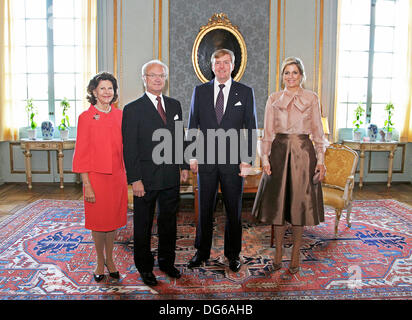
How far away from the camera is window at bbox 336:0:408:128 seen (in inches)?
246

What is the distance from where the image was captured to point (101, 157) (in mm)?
2355

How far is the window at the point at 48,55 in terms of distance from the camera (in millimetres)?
6055

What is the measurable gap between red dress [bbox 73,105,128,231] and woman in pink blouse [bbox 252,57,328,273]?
3.50ft

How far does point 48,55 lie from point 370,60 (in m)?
5.62

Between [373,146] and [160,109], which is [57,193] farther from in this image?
[373,146]

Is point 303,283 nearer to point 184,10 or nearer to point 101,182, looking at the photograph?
point 101,182

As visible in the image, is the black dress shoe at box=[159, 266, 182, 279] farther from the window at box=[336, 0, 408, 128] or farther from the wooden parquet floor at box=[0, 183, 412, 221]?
the window at box=[336, 0, 408, 128]

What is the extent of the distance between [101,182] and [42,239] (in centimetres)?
152

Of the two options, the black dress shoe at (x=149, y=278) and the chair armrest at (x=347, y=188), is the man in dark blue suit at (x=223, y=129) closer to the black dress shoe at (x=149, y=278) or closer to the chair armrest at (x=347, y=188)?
the black dress shoe at (x=149, y=278)

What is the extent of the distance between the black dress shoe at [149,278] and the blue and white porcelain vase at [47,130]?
413 cm

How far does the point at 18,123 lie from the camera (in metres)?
6.00

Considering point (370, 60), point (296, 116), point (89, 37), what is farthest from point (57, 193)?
point (370, 60)

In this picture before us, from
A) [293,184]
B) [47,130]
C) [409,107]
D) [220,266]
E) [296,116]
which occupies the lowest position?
[220,266]
